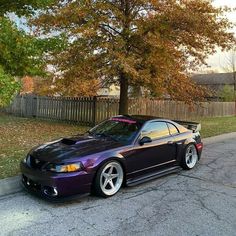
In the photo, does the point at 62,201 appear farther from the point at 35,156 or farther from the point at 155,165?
the point at 155,165

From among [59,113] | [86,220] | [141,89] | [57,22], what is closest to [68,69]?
[57,22]

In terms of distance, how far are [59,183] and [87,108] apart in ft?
34.9

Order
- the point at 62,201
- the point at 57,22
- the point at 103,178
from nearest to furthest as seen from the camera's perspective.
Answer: the point at 62,201 → the point at 103,178 → the point at 57,22

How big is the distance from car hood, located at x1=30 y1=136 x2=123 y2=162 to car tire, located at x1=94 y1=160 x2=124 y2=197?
32 centimetres

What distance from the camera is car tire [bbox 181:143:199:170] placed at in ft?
24.9

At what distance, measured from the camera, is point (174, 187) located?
636 cm

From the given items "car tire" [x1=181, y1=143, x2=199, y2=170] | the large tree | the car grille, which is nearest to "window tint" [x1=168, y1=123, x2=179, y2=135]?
"car tire" [x1=181, y1=143, x2=199, y2=170]

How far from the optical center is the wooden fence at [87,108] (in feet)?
50.8

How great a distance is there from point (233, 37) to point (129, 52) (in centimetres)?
415

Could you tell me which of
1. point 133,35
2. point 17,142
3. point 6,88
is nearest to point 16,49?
point 6,88

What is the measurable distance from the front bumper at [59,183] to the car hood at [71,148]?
0.92ft

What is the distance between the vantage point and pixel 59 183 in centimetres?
507

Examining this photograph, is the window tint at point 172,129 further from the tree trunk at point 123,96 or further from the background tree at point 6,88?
the tree trunk at point 123,96

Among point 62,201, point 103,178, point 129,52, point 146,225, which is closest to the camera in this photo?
point 146,225
